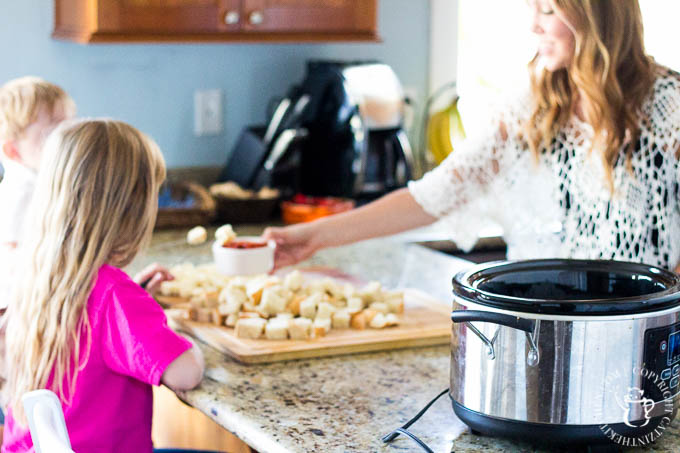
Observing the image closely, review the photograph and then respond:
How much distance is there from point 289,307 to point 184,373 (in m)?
0.37

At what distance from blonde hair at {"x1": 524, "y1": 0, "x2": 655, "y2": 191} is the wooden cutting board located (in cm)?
41

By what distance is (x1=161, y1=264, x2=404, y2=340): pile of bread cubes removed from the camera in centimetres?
170

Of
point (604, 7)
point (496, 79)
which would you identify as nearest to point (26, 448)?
point (604, 7)

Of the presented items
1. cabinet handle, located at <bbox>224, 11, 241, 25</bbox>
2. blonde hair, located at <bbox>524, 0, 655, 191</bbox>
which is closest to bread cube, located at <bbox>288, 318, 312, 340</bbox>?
blonde hair, located at <bbox>524, 0, 655, 191</bbox>

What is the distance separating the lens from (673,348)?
1.22m

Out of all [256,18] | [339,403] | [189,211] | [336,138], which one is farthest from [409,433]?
[336,138]

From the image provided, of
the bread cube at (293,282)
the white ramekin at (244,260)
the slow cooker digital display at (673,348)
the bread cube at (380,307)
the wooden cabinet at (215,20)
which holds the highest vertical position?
the wooden cabinet at (215,20)

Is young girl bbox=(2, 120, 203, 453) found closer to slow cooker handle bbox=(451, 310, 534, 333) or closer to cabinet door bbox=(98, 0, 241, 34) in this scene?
slow cooker handle bbox=(451, 310, 534, 333)

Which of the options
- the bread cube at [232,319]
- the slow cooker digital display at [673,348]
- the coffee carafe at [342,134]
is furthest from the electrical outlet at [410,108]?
the slow cooker digital display at [673,348]

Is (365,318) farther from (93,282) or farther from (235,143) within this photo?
(235,143)

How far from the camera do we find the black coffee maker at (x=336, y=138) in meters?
2.93

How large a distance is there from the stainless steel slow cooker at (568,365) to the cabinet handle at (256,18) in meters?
1.64

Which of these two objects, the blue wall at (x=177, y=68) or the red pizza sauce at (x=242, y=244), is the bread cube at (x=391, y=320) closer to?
the red pizza sauce at (x=242, y=244)

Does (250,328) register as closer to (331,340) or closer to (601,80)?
(331,340)
